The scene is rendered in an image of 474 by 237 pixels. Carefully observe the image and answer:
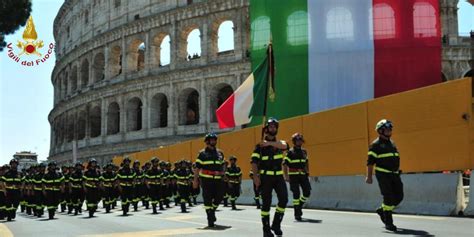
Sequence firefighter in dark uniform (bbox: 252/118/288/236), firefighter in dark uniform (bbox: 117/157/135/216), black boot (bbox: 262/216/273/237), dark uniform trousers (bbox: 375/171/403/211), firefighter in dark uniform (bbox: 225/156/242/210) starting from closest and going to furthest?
black boot (bbox: 262/216/273/237), firefighter in dark uniform (bbox: 252/118/288/236), dark uniform trousers (bbox: 375/171/403/211), firefighter in dark uniform (bbox: 117/157/135/216), firefighter in dark uniform (bbox: 225/156/242/210)

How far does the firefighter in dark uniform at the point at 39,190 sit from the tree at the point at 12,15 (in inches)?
174

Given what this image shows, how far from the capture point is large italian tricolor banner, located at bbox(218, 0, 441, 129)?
29328 millimetres

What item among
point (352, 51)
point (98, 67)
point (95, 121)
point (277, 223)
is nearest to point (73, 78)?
point (98, 67)

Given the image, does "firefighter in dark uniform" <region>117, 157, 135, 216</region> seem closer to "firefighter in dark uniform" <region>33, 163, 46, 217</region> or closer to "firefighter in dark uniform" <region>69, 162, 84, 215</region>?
"firefighter in dark uniform" <region>69, 162, 84, 215</region>

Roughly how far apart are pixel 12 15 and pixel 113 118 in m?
36.9

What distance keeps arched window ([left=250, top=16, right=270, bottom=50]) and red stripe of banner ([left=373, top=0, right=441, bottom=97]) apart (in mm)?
5744

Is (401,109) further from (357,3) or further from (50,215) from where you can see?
(357,3)

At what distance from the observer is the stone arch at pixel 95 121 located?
57.0 metres

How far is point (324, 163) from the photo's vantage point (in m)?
18.7

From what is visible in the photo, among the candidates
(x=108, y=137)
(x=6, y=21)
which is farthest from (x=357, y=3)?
(x=108, y=137)

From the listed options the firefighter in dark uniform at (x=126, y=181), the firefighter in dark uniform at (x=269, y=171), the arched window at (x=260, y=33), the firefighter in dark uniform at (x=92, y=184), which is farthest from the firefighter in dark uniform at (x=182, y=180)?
the arched window at (x=260, y=33)

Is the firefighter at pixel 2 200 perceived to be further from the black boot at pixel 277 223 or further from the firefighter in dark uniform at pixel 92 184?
the black boot at pixel 277 223

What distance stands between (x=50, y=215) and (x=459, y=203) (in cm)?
1217

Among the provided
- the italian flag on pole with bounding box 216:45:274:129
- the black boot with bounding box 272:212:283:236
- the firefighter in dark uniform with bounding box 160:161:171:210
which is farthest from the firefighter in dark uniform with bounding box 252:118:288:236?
the firefighter in dark uniform with bounding box 160:161:171:210
